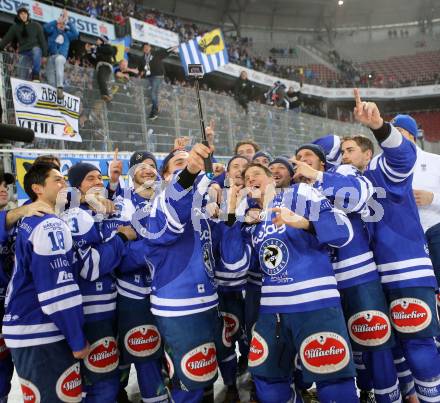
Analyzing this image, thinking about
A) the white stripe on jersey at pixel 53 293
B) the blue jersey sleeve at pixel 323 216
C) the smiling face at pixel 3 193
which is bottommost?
the white stripe on jersey at pixel 53 293

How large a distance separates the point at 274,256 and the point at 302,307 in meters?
0.33

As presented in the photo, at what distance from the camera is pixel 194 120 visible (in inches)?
361

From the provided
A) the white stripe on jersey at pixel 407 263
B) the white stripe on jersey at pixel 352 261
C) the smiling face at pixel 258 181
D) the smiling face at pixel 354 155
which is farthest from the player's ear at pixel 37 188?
the white stripe on jersey at pixel 407 263

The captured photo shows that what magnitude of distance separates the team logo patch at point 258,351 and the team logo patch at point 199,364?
0.81ft

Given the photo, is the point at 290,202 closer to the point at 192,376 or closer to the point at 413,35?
the point at 192,376

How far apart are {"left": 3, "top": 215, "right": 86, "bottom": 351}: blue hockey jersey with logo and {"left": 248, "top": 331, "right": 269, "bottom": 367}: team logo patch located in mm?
971

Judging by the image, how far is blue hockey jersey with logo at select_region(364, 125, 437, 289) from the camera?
2711 millimetres

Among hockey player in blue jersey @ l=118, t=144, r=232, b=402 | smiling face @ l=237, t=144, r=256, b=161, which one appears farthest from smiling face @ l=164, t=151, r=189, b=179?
smiling face @ l=237, t=144, r=256, b=161

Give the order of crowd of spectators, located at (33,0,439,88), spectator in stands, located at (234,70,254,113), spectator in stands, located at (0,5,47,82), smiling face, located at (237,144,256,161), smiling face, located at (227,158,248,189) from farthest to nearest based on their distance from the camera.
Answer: crowd of spectators, located at (33,0,439,88) < spectator in stands, located at (234,70,254,113) < spectator in stands, located at (0,5,47,82) < smiling face, located at (237,144,256,161) < smiling face, located at (227,158,248,189)

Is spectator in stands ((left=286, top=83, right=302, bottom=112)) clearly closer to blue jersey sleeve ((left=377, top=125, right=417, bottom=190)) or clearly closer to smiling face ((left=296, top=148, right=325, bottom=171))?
smiling face ((left=296, top=148, right=325, bottom=171))

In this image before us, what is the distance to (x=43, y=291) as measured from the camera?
2361mm

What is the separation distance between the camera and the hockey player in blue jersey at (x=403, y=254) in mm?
2564

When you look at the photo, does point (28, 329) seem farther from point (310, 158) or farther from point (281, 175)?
point (310, 158)

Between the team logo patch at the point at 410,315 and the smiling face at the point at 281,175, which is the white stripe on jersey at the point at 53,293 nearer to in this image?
the smiling face at the point at 281,175
